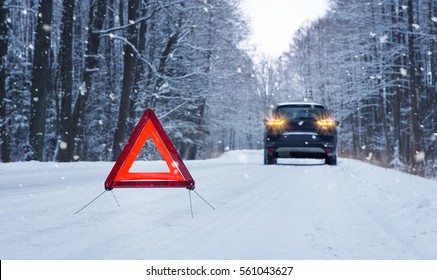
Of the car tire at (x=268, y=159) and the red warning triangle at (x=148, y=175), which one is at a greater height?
the red warning triangle at (x=148, y=175)

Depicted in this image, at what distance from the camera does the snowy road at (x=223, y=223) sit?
3738mm

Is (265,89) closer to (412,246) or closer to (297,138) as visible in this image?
(297,138)

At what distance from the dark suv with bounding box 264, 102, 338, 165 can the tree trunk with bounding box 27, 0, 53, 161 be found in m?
7.14

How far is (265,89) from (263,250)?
7019cm

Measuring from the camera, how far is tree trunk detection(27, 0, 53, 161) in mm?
16609

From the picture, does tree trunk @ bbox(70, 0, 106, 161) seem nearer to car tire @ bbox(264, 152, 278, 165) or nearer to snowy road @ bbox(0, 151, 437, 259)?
car tire @ bbox(264, 152, 278, 165)

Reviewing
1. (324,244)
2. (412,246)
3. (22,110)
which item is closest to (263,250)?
(324,244)

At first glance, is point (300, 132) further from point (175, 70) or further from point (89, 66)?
point (175, 70)

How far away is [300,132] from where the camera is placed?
15188 mm

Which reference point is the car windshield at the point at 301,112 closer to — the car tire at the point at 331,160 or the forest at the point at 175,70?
the car tire at the point at 331,160

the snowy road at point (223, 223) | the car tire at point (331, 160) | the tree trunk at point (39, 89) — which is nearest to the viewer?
the snowy road at point (223, 223)

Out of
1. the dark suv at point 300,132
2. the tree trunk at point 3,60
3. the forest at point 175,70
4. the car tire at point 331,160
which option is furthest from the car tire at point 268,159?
the tree trunk at point 3,60

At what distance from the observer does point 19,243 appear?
3896mm

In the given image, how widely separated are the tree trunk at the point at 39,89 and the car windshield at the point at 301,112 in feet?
24.4
